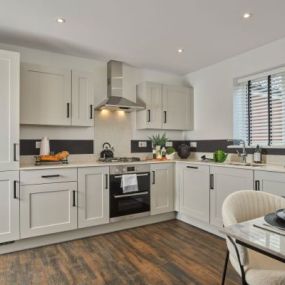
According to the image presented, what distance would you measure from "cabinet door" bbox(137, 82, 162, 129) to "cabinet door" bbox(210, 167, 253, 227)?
4.07 ft

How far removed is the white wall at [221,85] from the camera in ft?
9.77

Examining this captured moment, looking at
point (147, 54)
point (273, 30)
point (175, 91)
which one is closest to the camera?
point (273, 30)

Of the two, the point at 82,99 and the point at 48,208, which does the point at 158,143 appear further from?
the point at 48,208

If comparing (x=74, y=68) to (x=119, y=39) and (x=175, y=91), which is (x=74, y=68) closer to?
(x=119, y=39)

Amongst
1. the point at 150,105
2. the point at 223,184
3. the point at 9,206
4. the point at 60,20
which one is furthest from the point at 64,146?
the point at 223,184

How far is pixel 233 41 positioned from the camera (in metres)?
2.89

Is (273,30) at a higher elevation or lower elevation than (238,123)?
higher

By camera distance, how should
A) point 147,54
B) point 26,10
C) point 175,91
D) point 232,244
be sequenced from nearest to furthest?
point 232,244
point 26,10
point 147,54
point 175,91

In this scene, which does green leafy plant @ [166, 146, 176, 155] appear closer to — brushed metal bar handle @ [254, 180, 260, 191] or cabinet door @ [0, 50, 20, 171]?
brushed metal bar handle @ [254, 180, 260, 191]

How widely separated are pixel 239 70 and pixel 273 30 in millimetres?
771

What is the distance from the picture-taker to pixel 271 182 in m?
2.39

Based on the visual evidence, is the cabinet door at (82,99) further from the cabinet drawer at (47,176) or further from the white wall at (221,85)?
the white wall at (221,85)

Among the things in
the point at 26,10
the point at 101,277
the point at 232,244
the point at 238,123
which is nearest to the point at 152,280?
the point at 101,277

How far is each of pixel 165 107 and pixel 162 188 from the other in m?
1.30
